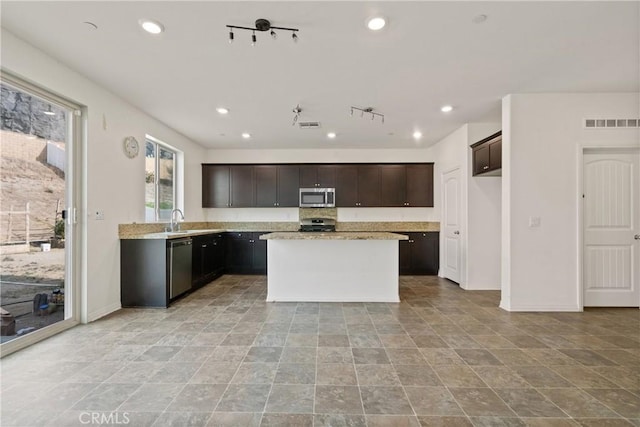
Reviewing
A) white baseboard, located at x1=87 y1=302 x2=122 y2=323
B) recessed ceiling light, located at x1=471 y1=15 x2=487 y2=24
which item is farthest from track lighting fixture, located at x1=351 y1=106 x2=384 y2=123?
white baseboard, located at x1=87 y1=302 x2=122 y2=323

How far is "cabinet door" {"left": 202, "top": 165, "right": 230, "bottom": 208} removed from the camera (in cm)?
612

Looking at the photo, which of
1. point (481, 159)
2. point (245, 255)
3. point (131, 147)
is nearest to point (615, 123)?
point (481, 159)

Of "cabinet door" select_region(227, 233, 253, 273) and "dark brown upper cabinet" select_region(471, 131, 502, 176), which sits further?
"cabinet door" select_region(227, 233, 253, 273)

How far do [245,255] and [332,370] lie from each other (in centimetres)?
406

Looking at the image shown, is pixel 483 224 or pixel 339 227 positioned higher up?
pixel 483 224

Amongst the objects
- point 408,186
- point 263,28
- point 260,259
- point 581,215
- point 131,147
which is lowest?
point 260,259

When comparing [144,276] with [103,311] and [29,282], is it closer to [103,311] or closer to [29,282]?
[103,311]

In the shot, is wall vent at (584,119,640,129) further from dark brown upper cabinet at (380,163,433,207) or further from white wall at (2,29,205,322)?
white wall at (2,29,205,322)

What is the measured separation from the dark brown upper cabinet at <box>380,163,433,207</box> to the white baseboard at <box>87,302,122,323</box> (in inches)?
189

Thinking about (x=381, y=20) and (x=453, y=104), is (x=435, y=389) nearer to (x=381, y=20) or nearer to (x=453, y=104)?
(x=381, y=20)

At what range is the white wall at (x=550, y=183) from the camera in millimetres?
3441

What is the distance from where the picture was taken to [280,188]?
6.08 m

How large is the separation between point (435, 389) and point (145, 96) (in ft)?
14.0

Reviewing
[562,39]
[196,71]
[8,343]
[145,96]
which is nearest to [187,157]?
[145,96]
